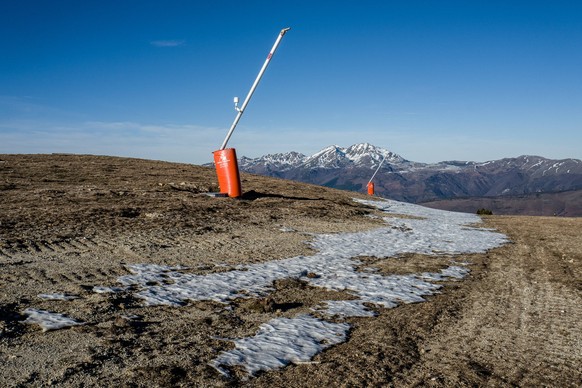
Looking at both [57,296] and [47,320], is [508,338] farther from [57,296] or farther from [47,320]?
[57,296]

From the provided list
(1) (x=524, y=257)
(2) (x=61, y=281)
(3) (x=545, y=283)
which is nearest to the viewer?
(2) (x=61, y=281)

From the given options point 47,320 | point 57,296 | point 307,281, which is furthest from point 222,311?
point 307,281

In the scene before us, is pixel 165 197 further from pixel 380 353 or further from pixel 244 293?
pixel 380 353

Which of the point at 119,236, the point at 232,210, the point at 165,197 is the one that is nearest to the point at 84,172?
the point at 165,197

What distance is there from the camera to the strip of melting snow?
20.7 feet

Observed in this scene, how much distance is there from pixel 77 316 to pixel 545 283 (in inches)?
421

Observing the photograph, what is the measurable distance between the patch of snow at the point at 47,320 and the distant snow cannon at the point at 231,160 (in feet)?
50.5

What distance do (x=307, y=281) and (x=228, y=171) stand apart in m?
12.8

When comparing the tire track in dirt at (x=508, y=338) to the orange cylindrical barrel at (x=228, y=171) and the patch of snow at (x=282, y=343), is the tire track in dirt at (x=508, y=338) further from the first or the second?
the orange cylindrical barrel at (x=228, y=171)

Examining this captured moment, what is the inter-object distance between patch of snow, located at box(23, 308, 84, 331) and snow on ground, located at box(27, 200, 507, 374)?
45 mm

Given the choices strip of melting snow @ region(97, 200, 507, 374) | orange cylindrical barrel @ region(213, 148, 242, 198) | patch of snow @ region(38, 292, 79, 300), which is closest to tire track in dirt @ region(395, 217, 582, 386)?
strip of melting snow @ region(97, 200, 507, 374)

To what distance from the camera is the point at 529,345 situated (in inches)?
275

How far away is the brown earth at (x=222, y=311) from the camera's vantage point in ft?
18.1

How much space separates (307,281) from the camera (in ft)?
34.3
